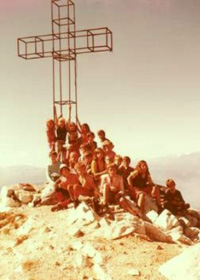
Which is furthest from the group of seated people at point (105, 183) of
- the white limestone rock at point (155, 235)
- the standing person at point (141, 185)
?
the white limestone rock at point (155, 235)

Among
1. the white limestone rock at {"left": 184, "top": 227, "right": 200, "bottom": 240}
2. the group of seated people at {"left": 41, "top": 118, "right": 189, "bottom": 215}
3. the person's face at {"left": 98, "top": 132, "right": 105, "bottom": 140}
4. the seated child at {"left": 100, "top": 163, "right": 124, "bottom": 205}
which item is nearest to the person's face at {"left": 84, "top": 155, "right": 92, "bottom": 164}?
the group of seated people at {"left": 41, "top": 118, "right": 189, "bottom": 215}

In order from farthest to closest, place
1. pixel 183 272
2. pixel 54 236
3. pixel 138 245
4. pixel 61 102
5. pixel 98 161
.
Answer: pixel 61 102
pixel 98 161
pixel 54 236
pixel 138 245
pixel 183 272

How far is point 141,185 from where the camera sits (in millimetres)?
13531

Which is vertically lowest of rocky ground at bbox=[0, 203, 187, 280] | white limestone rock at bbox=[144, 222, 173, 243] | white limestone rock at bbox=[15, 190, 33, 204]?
rocky ground at bbox=[0, 203, 187, 280]

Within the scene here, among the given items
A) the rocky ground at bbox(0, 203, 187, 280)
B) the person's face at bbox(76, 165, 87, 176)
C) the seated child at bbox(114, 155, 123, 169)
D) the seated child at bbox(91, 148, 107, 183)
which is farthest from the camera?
the seated child at bbox(114, 155, 123, 169)

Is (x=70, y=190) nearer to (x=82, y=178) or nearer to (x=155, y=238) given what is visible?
(x=82, y=178)

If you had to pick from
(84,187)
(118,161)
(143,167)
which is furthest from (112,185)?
(118,161)

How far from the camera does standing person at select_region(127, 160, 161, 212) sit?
1322cm

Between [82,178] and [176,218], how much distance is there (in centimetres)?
Answer: 266

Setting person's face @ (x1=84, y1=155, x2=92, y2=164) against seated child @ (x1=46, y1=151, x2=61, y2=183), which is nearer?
person's face @ (x1=84, y1=155, x2=92, y2=164)

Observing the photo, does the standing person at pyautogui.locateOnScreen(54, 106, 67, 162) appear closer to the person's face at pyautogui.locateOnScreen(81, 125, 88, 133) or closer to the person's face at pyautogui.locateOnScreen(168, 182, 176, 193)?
the person's face at pyautogui.locateOnScreen(81, 125, 88, 133)

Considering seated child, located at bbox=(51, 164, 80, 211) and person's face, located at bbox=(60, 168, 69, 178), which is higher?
person's face, located at bbox=(60, 168, 69, 178)

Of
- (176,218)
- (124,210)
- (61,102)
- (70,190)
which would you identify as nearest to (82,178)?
(70,190)

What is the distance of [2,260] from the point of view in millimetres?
11117
